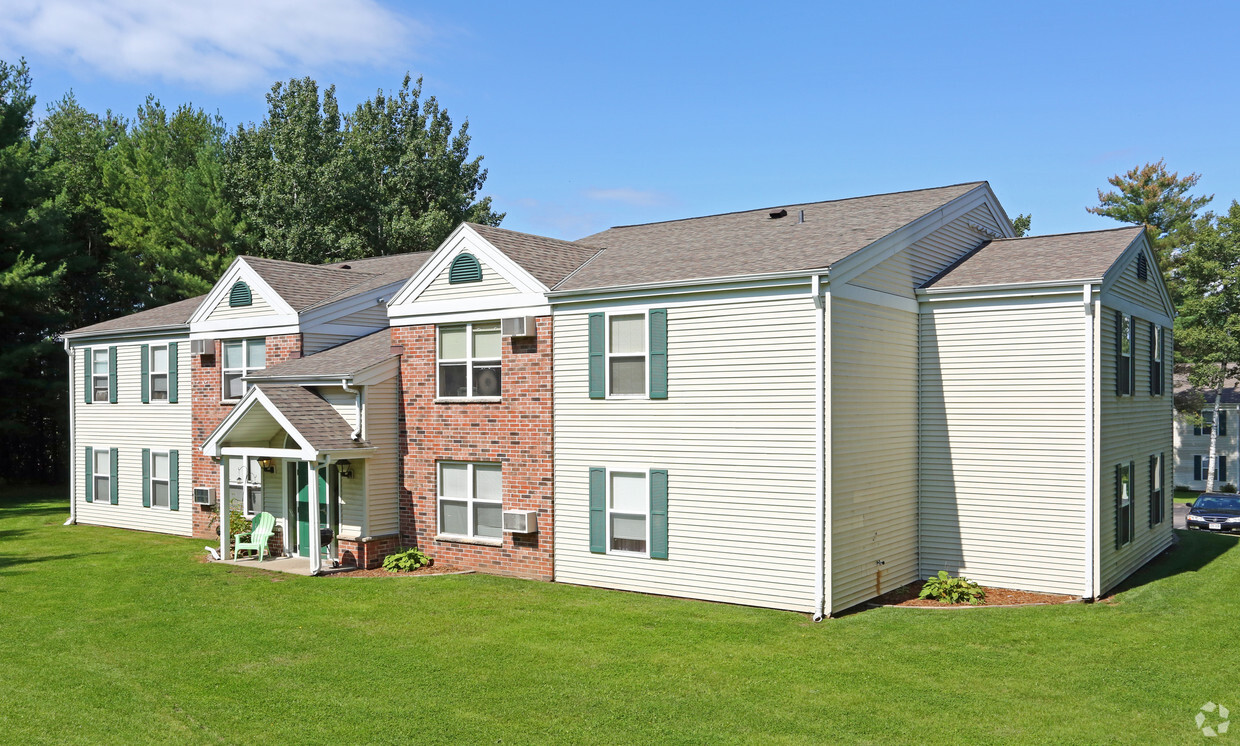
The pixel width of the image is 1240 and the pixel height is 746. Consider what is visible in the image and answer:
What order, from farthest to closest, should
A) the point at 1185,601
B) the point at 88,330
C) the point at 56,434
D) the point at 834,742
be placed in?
1. the point at 56,434
2. the point at 88,330
3. the point at 1185,601
4. the point at 834,742

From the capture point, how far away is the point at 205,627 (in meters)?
13.4

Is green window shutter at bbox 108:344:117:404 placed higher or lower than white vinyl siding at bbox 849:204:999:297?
lower

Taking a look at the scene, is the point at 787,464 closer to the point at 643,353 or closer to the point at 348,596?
the point at 643,353

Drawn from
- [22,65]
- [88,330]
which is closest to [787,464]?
[88,330]

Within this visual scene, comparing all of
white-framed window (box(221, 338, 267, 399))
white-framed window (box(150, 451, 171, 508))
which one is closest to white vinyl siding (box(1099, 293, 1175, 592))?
white-framed window (box(221, 338, 267, 399))

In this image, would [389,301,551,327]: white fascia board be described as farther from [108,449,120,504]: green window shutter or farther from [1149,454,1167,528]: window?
[1149,454,1167,528]: window

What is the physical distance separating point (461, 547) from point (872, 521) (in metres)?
7.87

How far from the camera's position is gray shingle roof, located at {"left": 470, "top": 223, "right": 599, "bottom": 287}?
17031 millimetres

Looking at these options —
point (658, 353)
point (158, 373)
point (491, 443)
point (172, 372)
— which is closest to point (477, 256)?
point (491, 443)

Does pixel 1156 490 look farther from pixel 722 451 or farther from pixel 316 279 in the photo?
pixel 316 279

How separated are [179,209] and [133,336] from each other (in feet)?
63.9

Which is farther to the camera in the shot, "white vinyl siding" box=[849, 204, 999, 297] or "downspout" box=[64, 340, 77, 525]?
"downspout" box=[64, 340, 77, 525]

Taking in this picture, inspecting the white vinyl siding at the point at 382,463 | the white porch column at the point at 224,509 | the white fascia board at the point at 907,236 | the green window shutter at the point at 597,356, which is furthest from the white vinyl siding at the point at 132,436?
the white fascia board at the point at 907,236

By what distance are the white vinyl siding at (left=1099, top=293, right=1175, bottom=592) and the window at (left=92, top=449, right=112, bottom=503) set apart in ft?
82.3
